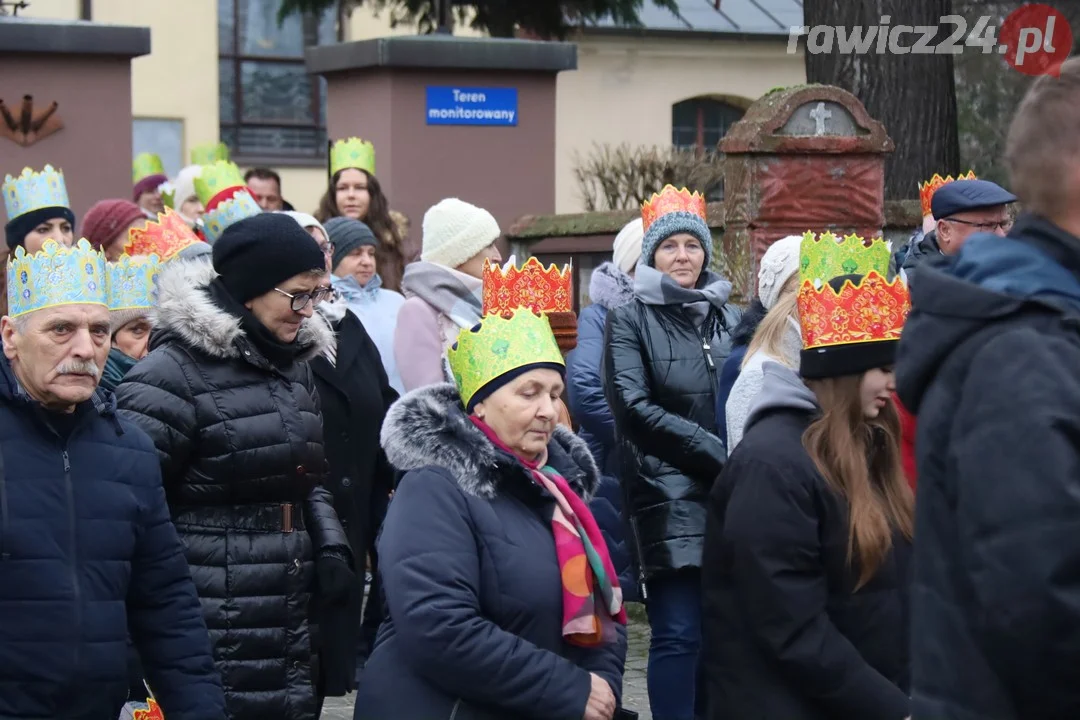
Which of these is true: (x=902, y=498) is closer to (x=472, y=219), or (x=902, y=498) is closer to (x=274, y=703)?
(x=274, y=703)

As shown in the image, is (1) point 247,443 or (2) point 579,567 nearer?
(2) point 579,567

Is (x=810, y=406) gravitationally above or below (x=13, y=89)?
below

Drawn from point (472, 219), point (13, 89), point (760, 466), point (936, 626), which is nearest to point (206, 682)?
point (760, 466)

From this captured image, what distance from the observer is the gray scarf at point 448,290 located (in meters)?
7.08

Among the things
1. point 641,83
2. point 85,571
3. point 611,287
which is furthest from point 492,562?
point 641,83

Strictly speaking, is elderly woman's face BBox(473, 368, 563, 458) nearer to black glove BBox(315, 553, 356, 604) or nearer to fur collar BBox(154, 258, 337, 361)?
fur collar BBox(154, 258, 337, 361)

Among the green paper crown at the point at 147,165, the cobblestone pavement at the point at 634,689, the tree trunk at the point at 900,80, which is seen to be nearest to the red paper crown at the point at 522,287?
the cobblestone pavement at the point at 634,689

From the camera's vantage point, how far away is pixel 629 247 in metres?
7.56

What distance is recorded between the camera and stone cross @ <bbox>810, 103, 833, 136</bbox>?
931 centimetres

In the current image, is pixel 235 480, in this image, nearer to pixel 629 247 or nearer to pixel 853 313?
pixel 853 313

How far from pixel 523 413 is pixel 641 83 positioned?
81.2ft

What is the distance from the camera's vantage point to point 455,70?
13.1 metres

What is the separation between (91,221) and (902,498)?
4.99 m

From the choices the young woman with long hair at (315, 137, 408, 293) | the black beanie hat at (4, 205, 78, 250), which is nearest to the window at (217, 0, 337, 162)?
the young woman with long hair at (315, 137, 408, 293)
